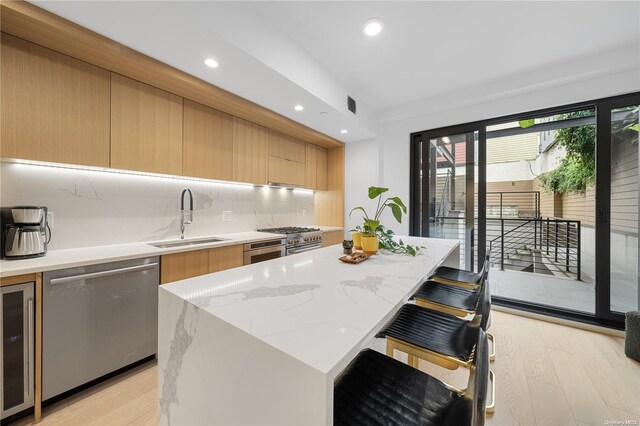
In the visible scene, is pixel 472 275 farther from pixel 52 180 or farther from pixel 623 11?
pixel 52 180

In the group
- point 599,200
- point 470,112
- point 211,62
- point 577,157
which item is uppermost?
point 470,112

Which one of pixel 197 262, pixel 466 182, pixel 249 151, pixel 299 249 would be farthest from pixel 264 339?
pixel 466 182

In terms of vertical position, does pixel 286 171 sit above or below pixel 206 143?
below

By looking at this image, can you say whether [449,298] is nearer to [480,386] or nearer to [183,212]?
[480,386]

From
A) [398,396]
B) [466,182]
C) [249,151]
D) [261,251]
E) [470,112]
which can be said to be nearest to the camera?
[398,396]

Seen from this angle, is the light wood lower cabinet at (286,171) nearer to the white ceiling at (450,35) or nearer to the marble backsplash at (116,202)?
the marble backsplash at (116,202)

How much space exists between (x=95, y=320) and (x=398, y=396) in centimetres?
195

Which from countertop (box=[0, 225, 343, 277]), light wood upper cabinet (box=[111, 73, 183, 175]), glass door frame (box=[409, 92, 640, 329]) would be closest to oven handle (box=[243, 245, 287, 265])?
countertop (box=[0, 225, 343, 277])

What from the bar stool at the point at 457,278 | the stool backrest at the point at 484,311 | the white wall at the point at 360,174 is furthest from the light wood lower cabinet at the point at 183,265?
the white wall at the point at 360,174

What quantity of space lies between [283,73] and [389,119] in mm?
2111

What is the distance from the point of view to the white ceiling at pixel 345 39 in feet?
5.32

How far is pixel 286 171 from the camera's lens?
140 inches

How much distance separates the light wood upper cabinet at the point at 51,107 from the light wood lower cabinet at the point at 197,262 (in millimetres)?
914

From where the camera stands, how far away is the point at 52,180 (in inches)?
74.4
